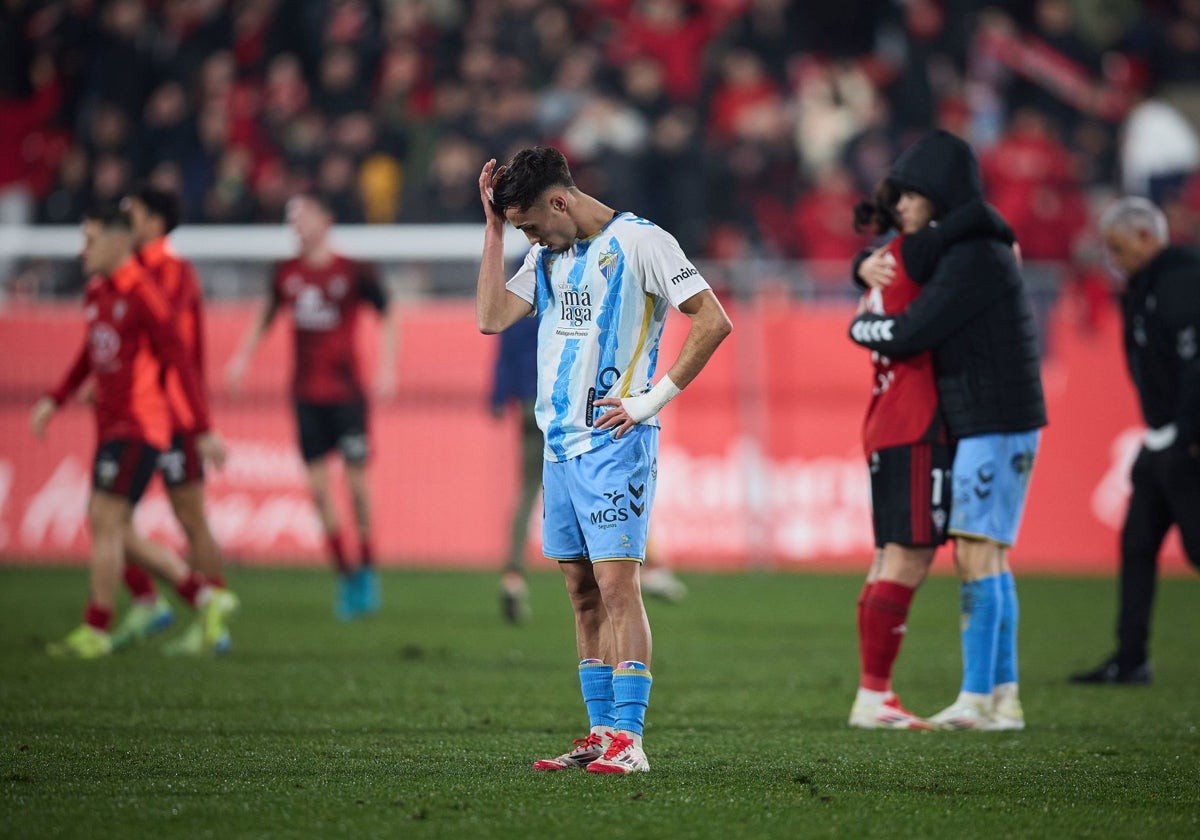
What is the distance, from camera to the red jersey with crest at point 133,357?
9180 mm

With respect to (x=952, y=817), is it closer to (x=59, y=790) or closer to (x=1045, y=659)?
(x=59, y=790)

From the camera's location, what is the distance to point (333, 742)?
634 cm

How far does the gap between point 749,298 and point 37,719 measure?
32.4 ft

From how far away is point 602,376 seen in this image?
5711 mm

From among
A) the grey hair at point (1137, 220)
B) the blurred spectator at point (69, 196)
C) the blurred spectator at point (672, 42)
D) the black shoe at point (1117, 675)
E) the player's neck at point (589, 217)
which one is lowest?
the black shoe at point (1117, 675)

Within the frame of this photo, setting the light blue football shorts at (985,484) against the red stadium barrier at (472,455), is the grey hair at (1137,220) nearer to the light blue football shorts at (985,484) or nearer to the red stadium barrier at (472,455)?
the light blue football shorts at (985,484)

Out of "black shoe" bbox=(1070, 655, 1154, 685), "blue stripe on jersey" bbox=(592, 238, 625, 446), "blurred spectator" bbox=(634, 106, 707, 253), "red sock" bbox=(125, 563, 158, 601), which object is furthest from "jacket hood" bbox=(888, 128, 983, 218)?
"blurred spectator" bbox=(634, 106, 707, 253)

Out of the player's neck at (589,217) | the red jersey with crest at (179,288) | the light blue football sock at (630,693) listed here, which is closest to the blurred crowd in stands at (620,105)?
the red jersey with crest at (179,288)

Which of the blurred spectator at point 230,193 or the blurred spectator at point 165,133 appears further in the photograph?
the blurred spectator at point 165,133

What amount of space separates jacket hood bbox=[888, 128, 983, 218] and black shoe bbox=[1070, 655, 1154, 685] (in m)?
2.88

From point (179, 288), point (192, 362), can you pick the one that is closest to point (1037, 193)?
point (179, 288)

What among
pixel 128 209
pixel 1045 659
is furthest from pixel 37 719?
pixel 1045 659

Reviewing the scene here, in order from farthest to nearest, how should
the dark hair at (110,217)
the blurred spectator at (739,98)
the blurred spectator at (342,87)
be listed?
the blurred spectator at (342,87), the blurred spectator at (739,98), the dark hair at (110,217)

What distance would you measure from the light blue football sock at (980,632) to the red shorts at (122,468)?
4.65 meters
